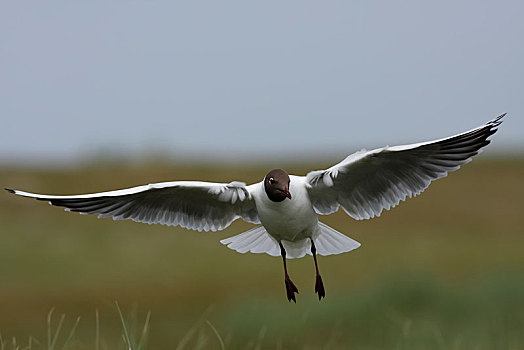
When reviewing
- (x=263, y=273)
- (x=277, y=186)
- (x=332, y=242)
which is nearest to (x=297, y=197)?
(x=277, y=186)

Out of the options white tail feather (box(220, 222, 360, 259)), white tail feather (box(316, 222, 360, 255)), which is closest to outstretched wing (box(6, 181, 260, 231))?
white tail feather (box(220, 222, 360, 259))

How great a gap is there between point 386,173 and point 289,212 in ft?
2.19

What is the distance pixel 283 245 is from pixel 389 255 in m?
11.7

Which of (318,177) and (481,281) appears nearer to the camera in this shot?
(318,177)

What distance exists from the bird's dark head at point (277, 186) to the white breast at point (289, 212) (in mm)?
77

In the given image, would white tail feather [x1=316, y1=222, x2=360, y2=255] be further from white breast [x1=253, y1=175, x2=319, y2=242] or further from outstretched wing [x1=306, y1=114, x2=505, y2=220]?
white breast [x1=253, y1=175, x2=319, y2=242]

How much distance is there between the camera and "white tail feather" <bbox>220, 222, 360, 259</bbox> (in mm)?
4711

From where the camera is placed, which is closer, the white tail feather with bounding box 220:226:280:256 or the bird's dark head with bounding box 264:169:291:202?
the bird's dark head with bounding box 264:169:291:202

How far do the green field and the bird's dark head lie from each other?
366 centimetres

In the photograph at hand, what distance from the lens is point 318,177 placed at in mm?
4223

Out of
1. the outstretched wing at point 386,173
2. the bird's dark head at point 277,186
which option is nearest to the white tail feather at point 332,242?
the outstretched wing at point 386,173

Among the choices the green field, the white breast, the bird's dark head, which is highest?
the bird's dark head

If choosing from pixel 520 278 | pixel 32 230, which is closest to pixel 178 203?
pixel 520 278

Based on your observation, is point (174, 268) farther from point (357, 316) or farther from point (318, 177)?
point (318, 177)
